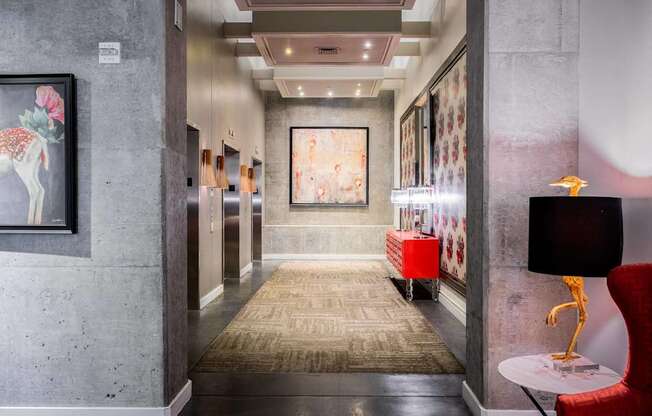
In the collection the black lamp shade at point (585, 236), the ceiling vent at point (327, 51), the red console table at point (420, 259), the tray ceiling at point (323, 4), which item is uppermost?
the ceiling vent at point (327, 51)

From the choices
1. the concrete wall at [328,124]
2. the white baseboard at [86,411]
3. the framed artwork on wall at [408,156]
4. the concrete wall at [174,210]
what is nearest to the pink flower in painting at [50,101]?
the concrete wall at [174,210]

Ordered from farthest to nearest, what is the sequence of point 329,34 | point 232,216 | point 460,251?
point 232,216, point 329,34, point 460,251

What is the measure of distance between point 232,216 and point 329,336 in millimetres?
3903

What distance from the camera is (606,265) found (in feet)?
6.86

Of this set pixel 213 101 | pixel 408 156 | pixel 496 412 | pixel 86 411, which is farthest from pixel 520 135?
pixel 408 156

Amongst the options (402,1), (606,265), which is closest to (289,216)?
(402,1)

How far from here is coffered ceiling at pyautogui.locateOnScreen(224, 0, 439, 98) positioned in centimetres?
544

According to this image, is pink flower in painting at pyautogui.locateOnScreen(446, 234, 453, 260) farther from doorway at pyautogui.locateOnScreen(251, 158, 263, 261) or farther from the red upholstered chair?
doorway at pyautogui.locateOnScreen(251, 158, 263, 261)

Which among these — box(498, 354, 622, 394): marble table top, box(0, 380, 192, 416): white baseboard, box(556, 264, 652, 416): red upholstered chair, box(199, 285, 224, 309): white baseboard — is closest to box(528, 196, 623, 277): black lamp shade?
box(556, 264, 652, 416): red upholstered chair

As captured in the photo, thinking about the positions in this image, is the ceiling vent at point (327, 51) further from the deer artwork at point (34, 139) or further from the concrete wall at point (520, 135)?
the deer artwork at point (34, 139)

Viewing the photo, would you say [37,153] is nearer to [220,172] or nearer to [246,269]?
[220,172]

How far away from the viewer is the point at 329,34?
635 cm

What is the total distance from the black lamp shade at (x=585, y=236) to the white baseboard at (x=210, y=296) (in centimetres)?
471

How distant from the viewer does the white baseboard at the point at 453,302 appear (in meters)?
5.50
